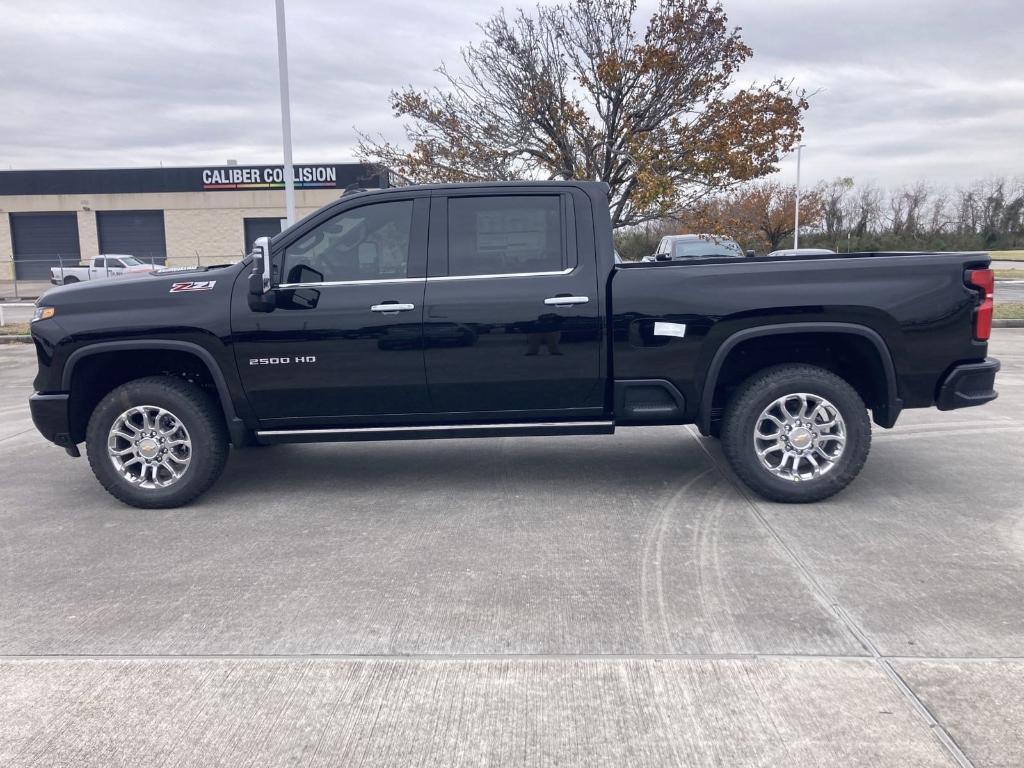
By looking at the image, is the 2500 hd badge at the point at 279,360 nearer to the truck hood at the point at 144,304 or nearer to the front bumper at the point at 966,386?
the truck hood at the point at 144,304

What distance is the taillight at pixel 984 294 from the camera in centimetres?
527

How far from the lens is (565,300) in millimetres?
5434

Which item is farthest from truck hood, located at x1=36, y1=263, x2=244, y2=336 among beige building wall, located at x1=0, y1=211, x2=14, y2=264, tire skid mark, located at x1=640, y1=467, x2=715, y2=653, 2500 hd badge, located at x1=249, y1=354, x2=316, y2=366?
beige building wall, located at x1=0, y1=211, x2=14, y2=264

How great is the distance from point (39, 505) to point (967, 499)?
20.0ft

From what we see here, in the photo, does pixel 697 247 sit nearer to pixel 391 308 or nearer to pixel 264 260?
pixel 391 308

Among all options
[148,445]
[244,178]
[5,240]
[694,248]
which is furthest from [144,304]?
[5,240]

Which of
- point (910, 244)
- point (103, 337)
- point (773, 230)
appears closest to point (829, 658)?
point (103, 337)

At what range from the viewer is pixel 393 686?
3326 mm

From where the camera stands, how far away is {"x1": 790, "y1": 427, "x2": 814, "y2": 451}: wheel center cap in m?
5.43

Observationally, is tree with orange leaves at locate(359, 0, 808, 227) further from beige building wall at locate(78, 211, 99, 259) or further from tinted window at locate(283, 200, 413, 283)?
beige building wall at locate(78, 211, 99, 259)

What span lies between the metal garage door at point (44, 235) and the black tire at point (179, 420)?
46167 mm

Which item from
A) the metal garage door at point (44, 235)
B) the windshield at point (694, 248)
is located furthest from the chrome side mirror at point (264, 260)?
the metal garage door at point (44, 235)

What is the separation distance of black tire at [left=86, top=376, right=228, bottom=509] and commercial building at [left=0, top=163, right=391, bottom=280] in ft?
129

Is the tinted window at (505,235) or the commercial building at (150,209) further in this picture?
the commercial building at (150,209)
